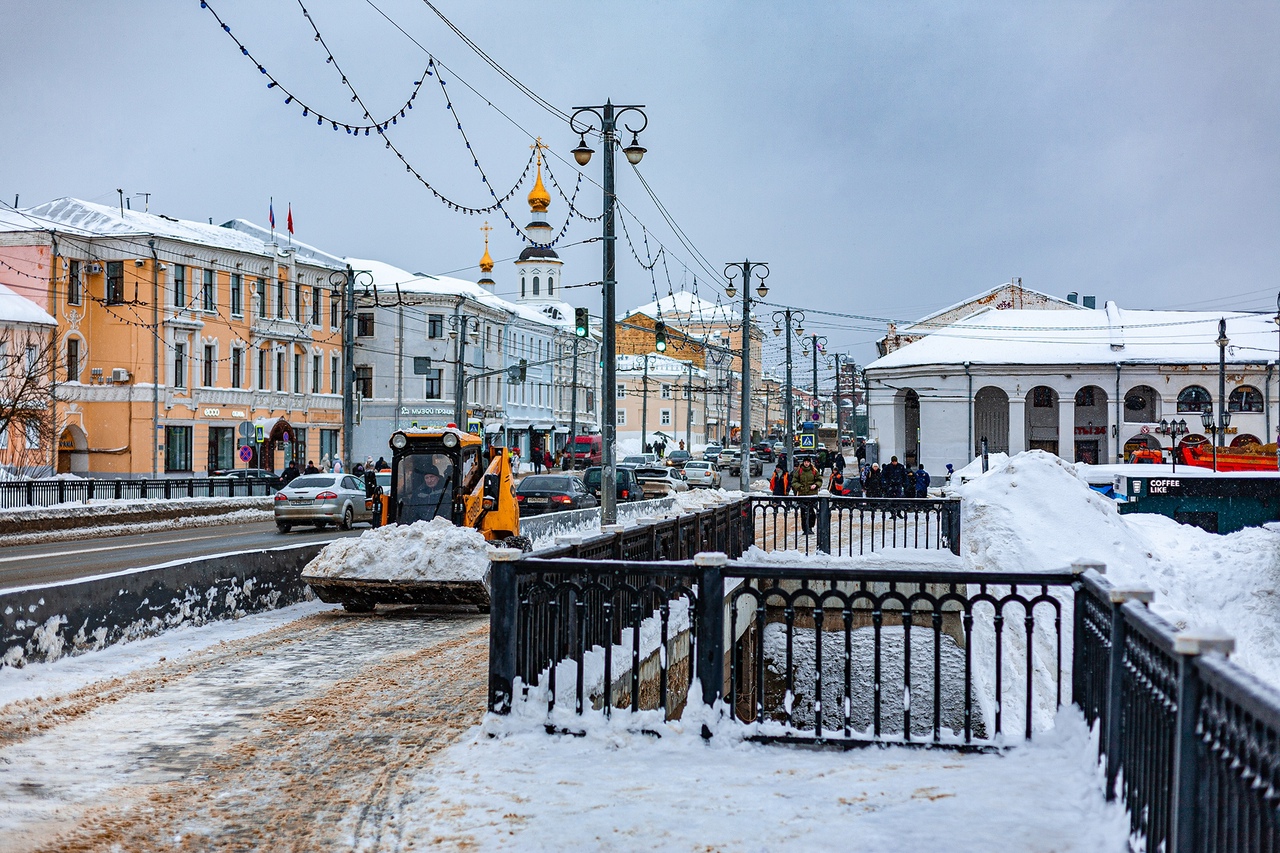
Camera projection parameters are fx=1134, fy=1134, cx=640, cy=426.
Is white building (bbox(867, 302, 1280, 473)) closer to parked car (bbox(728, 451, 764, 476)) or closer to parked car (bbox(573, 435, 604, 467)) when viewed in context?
parked car (bbox(728, 451, 764, 476))

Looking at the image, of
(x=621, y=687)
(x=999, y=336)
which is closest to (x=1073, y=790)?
(x=621, y=687)

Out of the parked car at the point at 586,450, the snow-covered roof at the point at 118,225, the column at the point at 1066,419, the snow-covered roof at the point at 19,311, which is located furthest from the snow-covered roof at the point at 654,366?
the snow-covered roof at the point at 19,311

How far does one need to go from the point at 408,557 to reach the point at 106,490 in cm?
2370

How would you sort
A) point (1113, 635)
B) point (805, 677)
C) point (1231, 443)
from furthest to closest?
1. point (1231, 443)
2. point (805, 677)
3. point (1113, 635)

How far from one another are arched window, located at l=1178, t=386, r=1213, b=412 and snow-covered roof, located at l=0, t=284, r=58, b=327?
170ft

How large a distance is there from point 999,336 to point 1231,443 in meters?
12.3

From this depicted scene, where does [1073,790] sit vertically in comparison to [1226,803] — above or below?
below

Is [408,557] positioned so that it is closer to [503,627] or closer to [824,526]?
[503,627]

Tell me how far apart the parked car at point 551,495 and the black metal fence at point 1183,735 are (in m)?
25.7

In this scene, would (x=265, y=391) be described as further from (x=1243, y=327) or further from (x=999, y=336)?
(x=1243, y=327)

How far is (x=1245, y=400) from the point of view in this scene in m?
56.0

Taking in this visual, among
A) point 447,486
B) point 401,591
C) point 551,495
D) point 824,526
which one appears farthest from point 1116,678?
point 551,495

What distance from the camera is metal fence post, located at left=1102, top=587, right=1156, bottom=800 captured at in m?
5.10

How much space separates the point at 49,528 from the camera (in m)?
29.4
